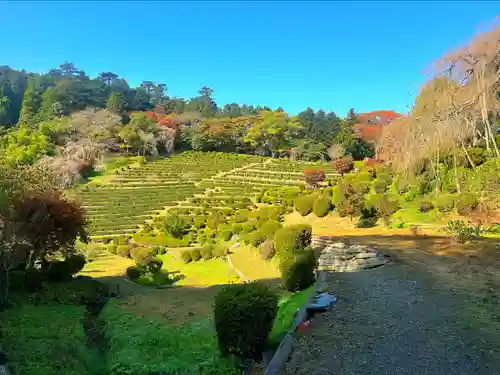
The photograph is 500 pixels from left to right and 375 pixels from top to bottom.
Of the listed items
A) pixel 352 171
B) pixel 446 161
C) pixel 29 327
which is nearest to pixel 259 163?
pixel 352 171

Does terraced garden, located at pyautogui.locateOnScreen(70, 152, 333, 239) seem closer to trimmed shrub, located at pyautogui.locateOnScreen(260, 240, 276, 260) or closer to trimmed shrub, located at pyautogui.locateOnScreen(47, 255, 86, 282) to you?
trimmed shrub, located at pyautogui.locateOnScreen(47, 255, 86, 282)

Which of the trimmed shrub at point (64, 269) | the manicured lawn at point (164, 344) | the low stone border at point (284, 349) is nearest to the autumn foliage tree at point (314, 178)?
the trimmed shrub at point (64, 269)

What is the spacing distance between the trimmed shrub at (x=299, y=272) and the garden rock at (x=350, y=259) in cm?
204

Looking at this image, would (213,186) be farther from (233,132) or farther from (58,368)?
(58,368)

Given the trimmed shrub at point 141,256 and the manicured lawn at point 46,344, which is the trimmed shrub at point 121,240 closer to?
the trimmed shrub at point 141,256

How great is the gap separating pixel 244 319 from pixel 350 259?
7.98 metres

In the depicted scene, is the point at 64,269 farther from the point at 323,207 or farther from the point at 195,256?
the point at 323,207

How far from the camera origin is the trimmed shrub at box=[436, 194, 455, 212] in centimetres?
2236

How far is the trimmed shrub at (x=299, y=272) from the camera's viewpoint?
1223cm

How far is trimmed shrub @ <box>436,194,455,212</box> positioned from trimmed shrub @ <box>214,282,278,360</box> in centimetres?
1817

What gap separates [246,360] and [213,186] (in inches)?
1755

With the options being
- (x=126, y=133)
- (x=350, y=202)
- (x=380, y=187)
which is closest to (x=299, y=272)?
(x=350, y=202)

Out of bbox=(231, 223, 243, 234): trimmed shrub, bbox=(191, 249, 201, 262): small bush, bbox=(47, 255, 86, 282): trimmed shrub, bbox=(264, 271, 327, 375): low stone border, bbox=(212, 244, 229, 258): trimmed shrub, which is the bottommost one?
bbox=(191, 249, 201, 262): small bush

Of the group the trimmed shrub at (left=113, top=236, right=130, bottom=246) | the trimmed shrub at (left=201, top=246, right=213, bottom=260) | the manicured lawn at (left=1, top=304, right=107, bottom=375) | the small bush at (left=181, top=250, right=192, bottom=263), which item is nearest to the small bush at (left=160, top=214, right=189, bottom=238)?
the trimmed shrub at (left=113, top=236, right=130, bottom=246)
